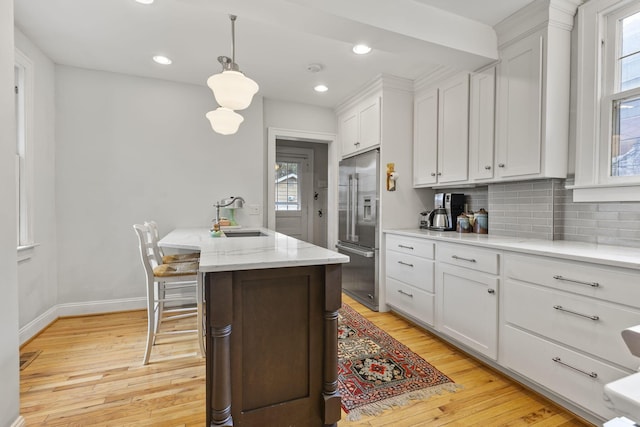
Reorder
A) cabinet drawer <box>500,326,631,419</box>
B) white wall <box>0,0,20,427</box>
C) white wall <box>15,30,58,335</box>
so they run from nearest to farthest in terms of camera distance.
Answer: white wall <box>0,0,20,427</box> < cabinet drawer <box>500,326,631,419</box> < white wall <box>15,30,58,335</box>

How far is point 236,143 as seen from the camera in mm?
3701

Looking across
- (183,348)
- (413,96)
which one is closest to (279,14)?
(413,96)

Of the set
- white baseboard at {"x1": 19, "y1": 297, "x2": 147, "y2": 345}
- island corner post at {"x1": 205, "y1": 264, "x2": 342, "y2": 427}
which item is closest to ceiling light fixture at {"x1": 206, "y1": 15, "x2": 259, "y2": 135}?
island corner post at {"x1": 205, "y1": 264, "x2": 342, "y2": 427}

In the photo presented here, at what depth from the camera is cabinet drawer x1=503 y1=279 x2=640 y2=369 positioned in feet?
4.62

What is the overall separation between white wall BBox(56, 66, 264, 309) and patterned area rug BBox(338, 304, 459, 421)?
2.32 m

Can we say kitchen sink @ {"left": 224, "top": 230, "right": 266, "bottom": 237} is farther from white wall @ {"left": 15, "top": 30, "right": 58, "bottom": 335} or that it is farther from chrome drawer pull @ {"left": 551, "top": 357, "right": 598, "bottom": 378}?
chrome drawer pull @ {"left": 551, "top": 357, "right": 598, "bottom": 378}

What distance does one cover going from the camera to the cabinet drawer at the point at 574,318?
141cm

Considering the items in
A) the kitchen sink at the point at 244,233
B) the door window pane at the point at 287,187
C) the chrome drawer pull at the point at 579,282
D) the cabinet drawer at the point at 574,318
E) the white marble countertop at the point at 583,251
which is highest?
the door window pane at the point at 287,187

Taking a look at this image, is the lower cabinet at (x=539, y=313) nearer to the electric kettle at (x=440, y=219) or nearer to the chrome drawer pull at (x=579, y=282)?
the chrome drawer pull at (x=579, y=282)

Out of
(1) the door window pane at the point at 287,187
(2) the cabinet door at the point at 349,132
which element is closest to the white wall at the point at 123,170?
(2) the cabinet door at the point at 349,132

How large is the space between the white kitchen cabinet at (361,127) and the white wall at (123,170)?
151 centimetres

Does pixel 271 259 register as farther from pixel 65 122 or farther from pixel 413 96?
pixel 65 122

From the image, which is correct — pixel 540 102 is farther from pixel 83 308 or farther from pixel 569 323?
pixel 83 308

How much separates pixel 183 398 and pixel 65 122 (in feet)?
9.95
